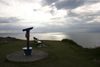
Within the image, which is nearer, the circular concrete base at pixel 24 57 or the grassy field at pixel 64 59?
the grassy field at pixel 64 59

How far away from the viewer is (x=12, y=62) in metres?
6.00

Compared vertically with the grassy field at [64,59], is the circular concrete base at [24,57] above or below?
above

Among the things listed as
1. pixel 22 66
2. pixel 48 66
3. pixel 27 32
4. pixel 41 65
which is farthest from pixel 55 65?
pixel 27 32

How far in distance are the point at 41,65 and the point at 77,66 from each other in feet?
7.77

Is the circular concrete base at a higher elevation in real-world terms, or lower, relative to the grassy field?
higher

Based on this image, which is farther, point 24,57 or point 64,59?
point 24,57

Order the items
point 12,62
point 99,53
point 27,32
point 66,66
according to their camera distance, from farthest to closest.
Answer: point 27,32 < point 99,53 < point 12,62 < point 66,66

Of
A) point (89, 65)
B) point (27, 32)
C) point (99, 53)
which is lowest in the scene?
point (89, 65)

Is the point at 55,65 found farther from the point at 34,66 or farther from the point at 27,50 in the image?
the point at 27,50

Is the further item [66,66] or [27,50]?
[27,50]

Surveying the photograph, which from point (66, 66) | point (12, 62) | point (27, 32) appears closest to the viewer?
point (66, 66)

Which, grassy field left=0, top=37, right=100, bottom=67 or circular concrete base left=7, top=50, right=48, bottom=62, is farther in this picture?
circular concrete base left=7, top=50, right=48, bottom=62

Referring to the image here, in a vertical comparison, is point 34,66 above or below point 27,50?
below

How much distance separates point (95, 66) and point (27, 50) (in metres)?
5.49
